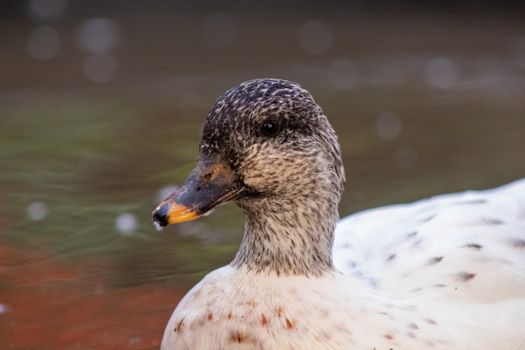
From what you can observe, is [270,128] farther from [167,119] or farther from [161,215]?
[167,119]

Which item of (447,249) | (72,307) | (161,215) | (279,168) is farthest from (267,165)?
(72,307)

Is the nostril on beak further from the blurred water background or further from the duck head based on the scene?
the blurred water background

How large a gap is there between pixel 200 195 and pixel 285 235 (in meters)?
0.31

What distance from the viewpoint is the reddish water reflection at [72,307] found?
12.9 ft

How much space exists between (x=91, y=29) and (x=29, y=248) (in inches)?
210

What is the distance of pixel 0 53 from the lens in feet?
29.3

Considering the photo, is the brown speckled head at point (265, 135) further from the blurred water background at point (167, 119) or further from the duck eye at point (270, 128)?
the blurred water background at point (167, 119)

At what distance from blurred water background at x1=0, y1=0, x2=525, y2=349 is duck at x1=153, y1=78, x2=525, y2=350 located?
37.8 inches

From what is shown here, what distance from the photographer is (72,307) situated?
13.9 feet

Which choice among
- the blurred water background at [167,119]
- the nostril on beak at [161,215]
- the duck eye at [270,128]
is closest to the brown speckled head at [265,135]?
the duck eye at [270,128]

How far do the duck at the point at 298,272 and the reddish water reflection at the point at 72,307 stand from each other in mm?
867

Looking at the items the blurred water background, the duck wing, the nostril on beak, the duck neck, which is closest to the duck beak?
the nostril on beak

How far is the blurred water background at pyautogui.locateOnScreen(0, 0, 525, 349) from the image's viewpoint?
446 centimetres

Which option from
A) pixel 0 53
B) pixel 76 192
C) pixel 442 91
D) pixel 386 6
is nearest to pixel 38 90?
pixel 0 53
